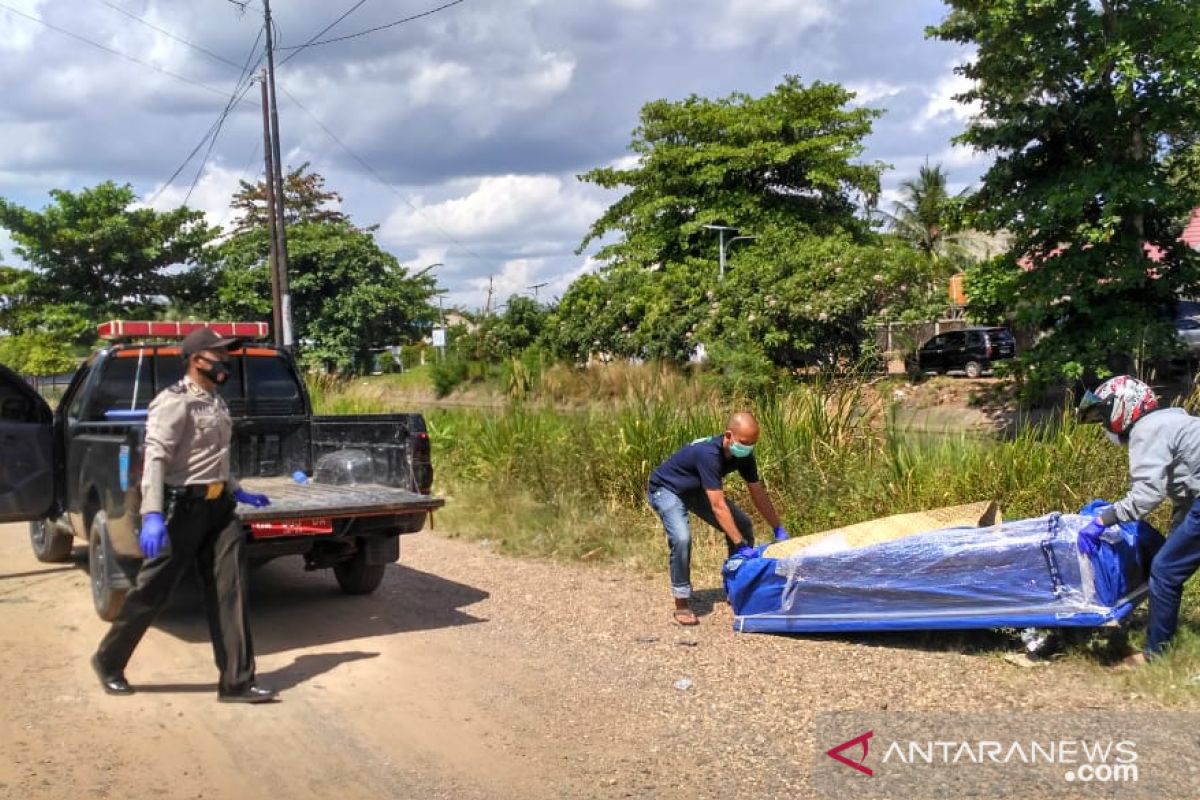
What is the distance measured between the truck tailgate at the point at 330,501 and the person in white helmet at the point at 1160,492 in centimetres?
400

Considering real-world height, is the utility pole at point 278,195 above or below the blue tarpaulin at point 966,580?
above

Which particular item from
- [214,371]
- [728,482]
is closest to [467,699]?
[214,371]

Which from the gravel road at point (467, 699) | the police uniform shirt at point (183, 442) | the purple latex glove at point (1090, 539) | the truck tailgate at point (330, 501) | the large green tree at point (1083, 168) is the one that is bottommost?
the gravel road at point (467, 699)

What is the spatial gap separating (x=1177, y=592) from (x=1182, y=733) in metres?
0.96

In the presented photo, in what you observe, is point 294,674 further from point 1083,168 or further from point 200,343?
point 1083,168

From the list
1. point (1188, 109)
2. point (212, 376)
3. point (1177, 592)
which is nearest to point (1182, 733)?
point (1177, 592)

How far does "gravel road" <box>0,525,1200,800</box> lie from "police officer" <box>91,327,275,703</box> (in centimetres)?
21

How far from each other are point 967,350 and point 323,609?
2569cm

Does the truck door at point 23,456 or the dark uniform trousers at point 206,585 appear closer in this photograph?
the dark uniform trousers at point 206,585

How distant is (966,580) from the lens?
5.73 m

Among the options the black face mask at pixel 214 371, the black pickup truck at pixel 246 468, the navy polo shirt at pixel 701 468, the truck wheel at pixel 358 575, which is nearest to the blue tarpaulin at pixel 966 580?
the navy polo shirt at pixel 701 468

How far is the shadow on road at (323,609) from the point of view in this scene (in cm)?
664

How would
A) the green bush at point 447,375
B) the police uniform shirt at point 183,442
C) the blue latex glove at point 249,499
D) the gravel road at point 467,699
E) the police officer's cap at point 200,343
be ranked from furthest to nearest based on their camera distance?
1. the green bush at point 447,375
2. the blue latex glove at point 249,499
3. the police officer's cap at point 200,343
4. the police uniform shirt at point 183,442
5. the gravel road at point 467,699

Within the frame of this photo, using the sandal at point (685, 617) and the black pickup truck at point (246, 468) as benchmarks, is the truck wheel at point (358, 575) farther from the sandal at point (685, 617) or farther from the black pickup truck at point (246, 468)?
the sandal at point (685, 617)
